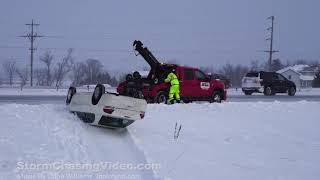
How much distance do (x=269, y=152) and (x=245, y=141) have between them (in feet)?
3.62

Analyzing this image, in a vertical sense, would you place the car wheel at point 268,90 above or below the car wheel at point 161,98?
below

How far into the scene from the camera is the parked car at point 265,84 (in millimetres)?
31767

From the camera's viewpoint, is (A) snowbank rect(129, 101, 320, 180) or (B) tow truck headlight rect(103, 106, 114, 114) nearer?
(A) snowbank rect(129, 101, 320, 180)

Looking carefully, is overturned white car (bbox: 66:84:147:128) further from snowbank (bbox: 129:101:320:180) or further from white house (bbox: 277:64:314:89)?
white house (bbox: 277:64:314:89)

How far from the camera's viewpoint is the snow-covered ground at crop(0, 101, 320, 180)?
311 inches

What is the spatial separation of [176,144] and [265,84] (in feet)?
73.9

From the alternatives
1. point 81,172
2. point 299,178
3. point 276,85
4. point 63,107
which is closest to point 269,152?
point 299,178

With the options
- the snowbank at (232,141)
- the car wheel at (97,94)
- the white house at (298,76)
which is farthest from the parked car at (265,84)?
the white house at (298,76)

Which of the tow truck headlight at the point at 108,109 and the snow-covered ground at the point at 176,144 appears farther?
the tow truck headlight at the point at 108,109

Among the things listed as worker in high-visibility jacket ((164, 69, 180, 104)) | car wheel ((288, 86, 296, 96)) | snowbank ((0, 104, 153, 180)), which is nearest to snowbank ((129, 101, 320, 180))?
snowbank ((0, 104, 153, 180))

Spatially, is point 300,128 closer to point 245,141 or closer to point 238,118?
point 238,118

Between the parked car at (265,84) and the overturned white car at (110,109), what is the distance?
21.9 m

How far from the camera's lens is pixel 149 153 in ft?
29.8

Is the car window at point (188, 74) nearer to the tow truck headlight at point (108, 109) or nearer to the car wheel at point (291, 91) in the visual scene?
the tow truck headlight at point (108, 109)
